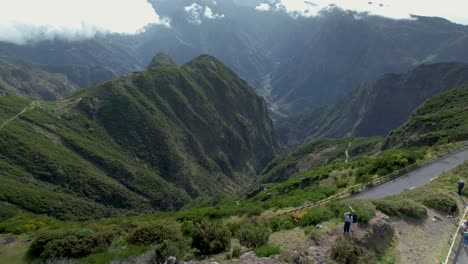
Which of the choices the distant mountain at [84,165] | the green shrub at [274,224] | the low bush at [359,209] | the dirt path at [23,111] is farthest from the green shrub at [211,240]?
the dirt path at [23,111]

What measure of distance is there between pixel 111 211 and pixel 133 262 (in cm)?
12462

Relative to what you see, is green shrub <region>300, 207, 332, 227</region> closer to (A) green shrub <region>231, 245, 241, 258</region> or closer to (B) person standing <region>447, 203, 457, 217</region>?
(A) green shrub <region>231, 245, 241, 258</region>

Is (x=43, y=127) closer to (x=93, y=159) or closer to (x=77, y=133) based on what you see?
(x=77, y=133)

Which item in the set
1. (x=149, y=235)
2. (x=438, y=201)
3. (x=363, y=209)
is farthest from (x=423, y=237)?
(x=149, y=235)

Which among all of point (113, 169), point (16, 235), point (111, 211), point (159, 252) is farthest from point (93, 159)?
point (159, 252)

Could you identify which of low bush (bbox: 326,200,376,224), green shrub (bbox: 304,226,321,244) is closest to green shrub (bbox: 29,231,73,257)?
green shrub (bbox: 304,226,321,244)

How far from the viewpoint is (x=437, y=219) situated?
76.7 ft

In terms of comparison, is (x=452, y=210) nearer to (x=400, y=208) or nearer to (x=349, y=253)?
(x=400, y=208)

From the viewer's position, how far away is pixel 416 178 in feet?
115

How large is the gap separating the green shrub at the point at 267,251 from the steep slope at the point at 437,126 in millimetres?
52062

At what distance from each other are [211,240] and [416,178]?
26508 mm

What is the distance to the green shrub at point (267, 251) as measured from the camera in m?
15.8

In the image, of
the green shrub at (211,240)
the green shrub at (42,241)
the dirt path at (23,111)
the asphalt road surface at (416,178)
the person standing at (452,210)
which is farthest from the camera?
the dirt path at (23,111)

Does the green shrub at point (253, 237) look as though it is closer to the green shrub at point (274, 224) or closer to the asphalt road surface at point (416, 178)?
the green shrub at point (274, 224)
